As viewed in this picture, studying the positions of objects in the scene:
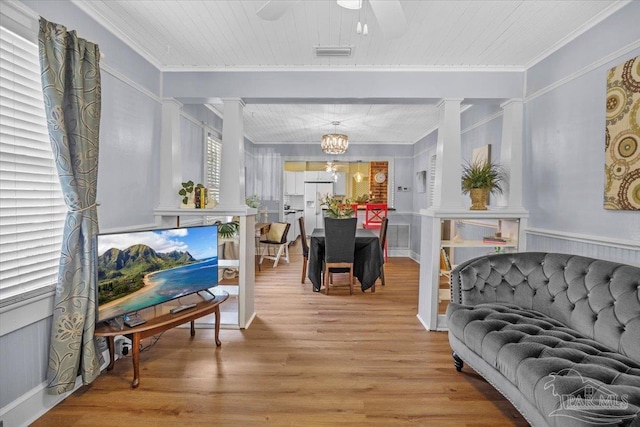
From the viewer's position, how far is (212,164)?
475cm

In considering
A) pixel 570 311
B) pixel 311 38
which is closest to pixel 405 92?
pixel 311 38

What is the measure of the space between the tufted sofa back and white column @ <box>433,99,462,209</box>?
0.80 m

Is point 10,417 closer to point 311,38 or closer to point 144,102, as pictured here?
point 144,102

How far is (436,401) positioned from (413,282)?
3011 millimetres

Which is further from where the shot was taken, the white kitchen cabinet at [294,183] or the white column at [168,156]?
the white kitchen cabinet at [294,183]

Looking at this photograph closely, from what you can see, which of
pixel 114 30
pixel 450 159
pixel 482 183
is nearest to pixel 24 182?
pixel 114 30

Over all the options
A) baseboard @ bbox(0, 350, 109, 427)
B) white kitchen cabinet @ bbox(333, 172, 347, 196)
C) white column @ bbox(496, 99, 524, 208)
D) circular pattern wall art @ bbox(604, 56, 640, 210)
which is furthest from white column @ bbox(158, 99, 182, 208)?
white kitchen cabinet @ bbox(333, 172, 347, 196)

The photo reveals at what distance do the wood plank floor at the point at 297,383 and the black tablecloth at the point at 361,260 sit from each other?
42.0 inches

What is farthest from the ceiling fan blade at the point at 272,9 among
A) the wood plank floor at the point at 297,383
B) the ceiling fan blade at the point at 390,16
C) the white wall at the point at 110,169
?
the wood plank floor at the point at 297,383

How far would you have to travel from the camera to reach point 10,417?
1.72 meters

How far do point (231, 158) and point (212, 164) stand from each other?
1.65 meters

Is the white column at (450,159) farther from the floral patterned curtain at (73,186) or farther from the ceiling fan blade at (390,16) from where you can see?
the floral patterned curtain at (73,186)

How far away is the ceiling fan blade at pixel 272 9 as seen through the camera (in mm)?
1681

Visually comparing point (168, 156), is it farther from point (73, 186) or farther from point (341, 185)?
point (341, 185)
